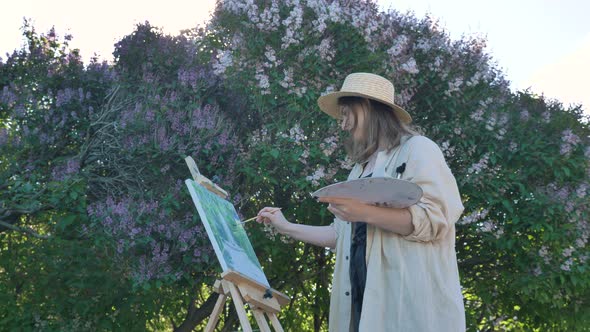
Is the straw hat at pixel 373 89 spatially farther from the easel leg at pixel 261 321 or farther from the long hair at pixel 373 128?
the easel leg at pixel 261 321

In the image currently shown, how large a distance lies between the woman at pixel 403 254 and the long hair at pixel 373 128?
0.04 ft

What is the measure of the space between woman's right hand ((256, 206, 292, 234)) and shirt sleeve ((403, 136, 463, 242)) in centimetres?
96

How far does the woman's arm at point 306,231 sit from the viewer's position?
3.10 meters

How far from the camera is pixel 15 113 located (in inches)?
229

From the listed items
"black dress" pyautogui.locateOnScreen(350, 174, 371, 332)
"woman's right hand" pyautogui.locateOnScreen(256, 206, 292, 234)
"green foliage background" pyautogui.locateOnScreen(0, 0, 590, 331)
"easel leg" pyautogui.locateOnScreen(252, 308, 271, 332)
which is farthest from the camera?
"green foliage background" pyautogui.locateOnScreen(0, 0, 590, 331)

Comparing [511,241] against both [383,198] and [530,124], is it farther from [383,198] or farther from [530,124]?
[383,198]

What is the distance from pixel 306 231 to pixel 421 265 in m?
0.83

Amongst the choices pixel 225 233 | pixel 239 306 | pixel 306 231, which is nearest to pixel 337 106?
pixel 306 231

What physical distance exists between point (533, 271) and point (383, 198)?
187 inches

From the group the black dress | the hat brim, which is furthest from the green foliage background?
the black dress

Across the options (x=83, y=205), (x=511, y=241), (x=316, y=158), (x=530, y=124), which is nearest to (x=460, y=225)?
(x=511, y=241)

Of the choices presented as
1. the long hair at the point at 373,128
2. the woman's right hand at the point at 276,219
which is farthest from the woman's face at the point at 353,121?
the woman's right hand at the point at 276,219

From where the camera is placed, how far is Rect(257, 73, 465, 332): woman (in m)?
2.44

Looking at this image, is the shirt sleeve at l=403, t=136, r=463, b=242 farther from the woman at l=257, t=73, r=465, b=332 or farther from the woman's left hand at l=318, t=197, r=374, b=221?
the woman's left hand at l=318, t=197, r=374, b=221
